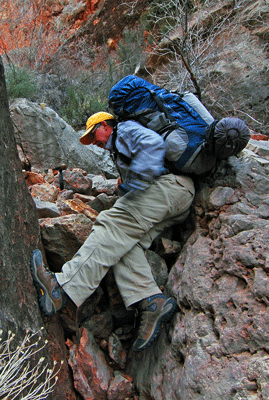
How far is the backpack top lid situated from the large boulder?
2743mm

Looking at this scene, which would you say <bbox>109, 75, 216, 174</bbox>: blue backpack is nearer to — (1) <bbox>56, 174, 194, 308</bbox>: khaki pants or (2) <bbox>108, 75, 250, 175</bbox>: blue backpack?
(2) <bbox>108, 75, 250, 175</bbox>: blue backpack

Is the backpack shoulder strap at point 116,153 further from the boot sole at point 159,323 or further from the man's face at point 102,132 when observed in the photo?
the boot sole at point 159,323

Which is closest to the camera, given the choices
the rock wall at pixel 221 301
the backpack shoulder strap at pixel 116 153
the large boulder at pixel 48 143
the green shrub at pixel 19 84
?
the rock wall at pixel 221 301

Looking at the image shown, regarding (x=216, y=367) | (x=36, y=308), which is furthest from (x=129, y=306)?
(x=216, y=367)

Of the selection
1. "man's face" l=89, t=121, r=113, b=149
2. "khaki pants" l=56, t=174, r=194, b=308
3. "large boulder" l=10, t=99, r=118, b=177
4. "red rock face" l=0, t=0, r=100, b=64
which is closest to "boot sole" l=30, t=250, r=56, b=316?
"khaki pants" l=56, t=174, r=194, b=308

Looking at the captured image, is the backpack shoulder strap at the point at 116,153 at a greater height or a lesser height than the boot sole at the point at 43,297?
greater

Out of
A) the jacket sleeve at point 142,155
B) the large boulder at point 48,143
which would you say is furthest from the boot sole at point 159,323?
the large boulder at point 48,143

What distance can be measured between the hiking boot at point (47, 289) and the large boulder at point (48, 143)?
2699 millimetres

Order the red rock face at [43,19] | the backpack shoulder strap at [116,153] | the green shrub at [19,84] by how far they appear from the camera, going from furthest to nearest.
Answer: the red rock face at [43,19] < the green shrub at [19,84] < the backpack shoulder strap at [116,153]

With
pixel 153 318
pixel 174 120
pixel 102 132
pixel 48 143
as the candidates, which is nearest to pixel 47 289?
pixel 153 318

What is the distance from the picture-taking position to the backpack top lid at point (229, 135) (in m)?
2.27

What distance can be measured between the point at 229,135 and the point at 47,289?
1643mm

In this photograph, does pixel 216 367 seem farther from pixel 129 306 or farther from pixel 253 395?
pixel 129 306

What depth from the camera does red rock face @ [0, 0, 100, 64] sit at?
35.4 feet
